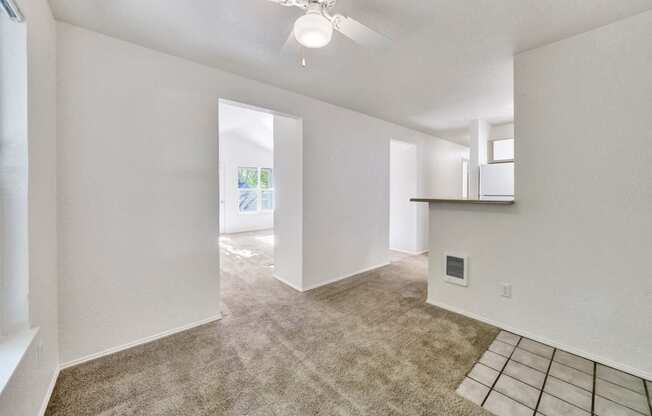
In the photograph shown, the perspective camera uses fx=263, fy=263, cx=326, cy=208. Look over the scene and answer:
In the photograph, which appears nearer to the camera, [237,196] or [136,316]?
[136,316]

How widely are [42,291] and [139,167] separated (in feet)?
3.25

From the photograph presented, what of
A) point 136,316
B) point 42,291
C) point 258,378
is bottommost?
point 258,378

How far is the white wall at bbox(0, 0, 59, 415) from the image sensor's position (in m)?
1.34

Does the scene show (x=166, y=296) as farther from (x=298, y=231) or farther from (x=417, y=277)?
(x=417, y=277)

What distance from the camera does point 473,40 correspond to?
200cm

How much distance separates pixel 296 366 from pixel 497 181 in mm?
3872

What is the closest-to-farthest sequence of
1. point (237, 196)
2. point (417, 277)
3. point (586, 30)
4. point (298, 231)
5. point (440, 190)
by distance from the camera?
point (586, 30) < point (298, 231) < point (417, 277) < point (440, 190) < point (237, 196)

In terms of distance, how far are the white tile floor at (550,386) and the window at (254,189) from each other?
23.7 feet

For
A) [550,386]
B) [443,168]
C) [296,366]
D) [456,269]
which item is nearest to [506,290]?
[456,269]

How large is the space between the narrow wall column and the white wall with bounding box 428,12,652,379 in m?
2.06

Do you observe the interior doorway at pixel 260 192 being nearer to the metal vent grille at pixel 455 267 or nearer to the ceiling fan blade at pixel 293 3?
the ceiling fan blade at pixel 293 3

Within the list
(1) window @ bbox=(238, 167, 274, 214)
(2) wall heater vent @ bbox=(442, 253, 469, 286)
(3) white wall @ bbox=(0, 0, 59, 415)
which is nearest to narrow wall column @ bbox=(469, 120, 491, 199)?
(2) wall heater vent @ bbox=(442, 253, 469, 286)

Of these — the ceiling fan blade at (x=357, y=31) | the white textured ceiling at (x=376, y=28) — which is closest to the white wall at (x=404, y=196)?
the white textured ceiling at (x=376, y=28)

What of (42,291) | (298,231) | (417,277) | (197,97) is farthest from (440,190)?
(42,291)
